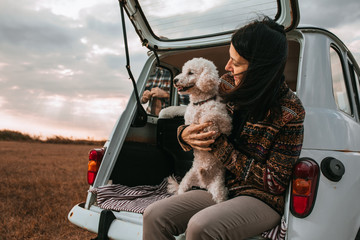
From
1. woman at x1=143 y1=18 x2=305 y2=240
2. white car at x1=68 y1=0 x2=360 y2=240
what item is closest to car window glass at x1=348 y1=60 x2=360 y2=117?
white car at x1=68 y1=0 x2=360 y2=240

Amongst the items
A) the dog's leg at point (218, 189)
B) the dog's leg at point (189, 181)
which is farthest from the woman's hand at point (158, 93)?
the dog's leg at point (218, 189)

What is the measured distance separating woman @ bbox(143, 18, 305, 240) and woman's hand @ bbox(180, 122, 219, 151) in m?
0.02

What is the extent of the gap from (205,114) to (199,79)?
0.25 m

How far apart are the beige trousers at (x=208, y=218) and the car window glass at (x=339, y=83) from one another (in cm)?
109

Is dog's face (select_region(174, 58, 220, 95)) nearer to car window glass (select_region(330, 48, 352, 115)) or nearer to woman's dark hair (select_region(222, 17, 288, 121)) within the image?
woman's dark hair (select_region(222, 17, 288, 121))

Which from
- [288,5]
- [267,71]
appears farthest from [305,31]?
[267,71]

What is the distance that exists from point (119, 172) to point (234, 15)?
5.13 feet

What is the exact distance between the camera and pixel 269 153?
151 centimetres

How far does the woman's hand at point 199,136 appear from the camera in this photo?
1644mm

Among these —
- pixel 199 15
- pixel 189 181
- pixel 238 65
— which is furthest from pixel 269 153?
pixel 199 15

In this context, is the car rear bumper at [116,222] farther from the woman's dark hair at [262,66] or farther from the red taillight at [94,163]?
the woman's dark hair at [262,66]

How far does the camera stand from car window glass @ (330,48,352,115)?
2049 mm

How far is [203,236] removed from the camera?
4.29ft

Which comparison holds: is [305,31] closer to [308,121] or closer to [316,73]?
[316,73]
